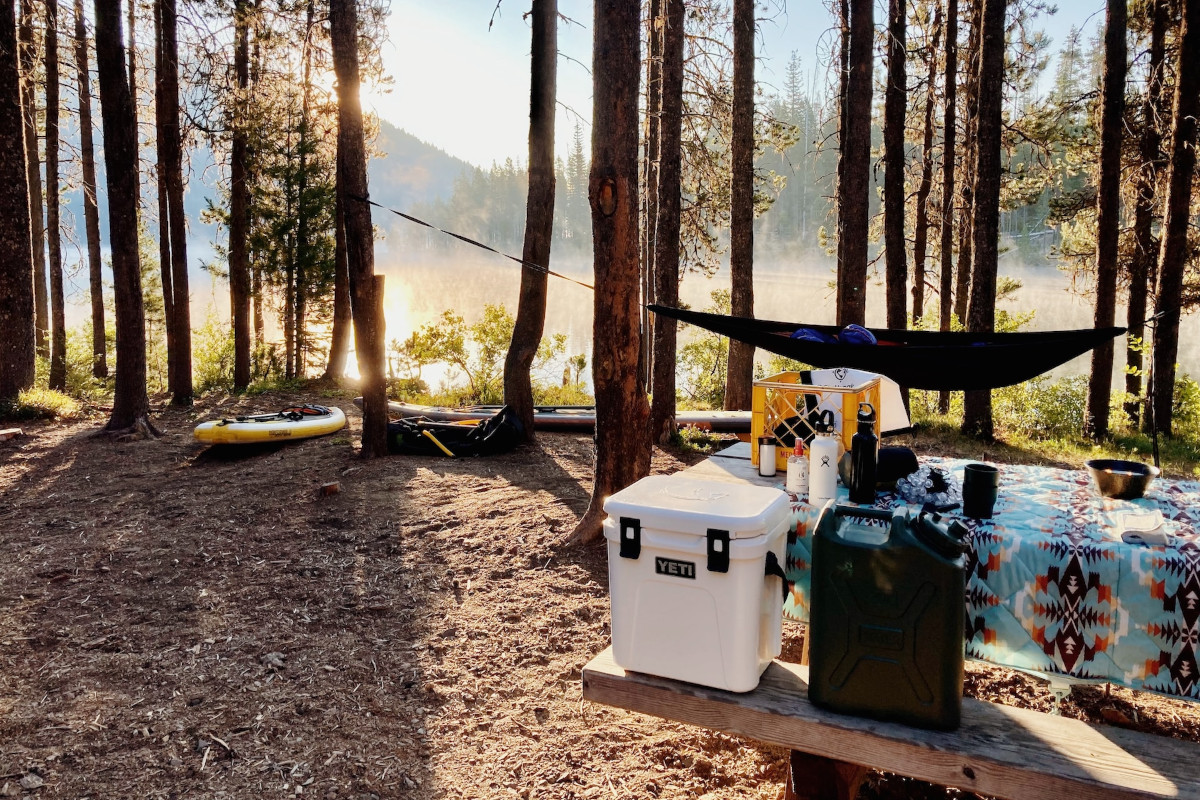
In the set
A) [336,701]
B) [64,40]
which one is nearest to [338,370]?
[64,40]

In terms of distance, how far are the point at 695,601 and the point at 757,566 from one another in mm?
149

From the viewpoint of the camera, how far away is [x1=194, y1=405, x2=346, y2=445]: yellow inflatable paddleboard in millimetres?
5887

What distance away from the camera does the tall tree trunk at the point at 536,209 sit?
5.96 m

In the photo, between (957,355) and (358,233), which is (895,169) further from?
(957,355)

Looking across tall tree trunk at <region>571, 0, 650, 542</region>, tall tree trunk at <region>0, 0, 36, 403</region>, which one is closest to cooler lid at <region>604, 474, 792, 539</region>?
tall tree trunk at <region>571, 0, 650, 542</region>

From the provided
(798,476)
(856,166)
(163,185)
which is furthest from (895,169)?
(163,185)

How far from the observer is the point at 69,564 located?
3617mm

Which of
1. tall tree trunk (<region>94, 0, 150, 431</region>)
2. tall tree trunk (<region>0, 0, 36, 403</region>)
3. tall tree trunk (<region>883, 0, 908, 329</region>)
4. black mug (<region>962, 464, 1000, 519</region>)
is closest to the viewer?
black mug (<region>962, 464, 1000, 519</region>)

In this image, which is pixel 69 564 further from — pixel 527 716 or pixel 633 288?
pixel 633 288

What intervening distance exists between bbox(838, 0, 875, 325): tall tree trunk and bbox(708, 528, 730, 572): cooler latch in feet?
15.3

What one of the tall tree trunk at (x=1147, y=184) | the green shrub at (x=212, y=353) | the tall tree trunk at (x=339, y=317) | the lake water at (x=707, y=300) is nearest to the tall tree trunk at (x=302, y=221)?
the tall tree trunk at (x=339, y=317)

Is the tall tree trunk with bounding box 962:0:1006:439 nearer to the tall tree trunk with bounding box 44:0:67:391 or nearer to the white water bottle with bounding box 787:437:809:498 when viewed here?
the white water bottle with bounding box 787:437:809:498

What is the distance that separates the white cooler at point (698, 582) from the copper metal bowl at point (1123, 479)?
92cm

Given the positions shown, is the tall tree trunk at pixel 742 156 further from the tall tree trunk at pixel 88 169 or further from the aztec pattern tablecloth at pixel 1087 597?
the tall tree trunk at pixel 88 169
